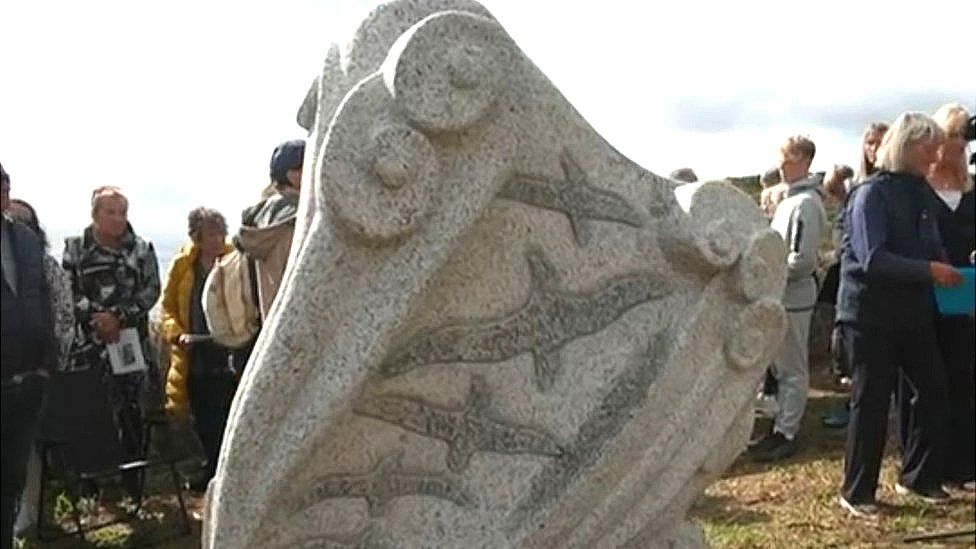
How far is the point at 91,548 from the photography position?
6.39 metres

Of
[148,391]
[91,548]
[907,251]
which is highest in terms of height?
[907,251]

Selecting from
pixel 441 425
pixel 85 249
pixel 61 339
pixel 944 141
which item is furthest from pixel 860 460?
pixel 85 249

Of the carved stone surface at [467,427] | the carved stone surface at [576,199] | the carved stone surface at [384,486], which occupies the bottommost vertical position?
the carved stone surface at [384,486]

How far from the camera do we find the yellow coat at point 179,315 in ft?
22.6

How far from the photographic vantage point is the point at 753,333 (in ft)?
12.1

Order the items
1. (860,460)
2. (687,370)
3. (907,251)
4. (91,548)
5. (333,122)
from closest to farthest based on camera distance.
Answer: (333,122)
(687,370)
(907,251)
(860,460)
(91,548)

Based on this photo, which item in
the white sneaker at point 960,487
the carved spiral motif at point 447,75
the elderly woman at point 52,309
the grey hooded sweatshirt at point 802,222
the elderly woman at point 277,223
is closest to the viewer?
the carved spiral motif at point 447,75

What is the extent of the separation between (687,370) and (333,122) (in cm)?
110

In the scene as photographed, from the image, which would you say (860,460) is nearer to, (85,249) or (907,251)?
(907,251)

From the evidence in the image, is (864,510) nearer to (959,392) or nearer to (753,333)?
(959,392)

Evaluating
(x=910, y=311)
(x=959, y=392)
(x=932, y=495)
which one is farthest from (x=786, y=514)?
(x=910, y=311)

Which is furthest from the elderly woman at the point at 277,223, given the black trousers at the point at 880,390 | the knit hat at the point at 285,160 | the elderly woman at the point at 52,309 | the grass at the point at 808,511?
the black trousers at the point at 880,390

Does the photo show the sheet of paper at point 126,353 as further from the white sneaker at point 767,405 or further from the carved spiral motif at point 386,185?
the carved spiral motif at point 386,185

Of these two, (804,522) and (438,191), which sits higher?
(438,191)
